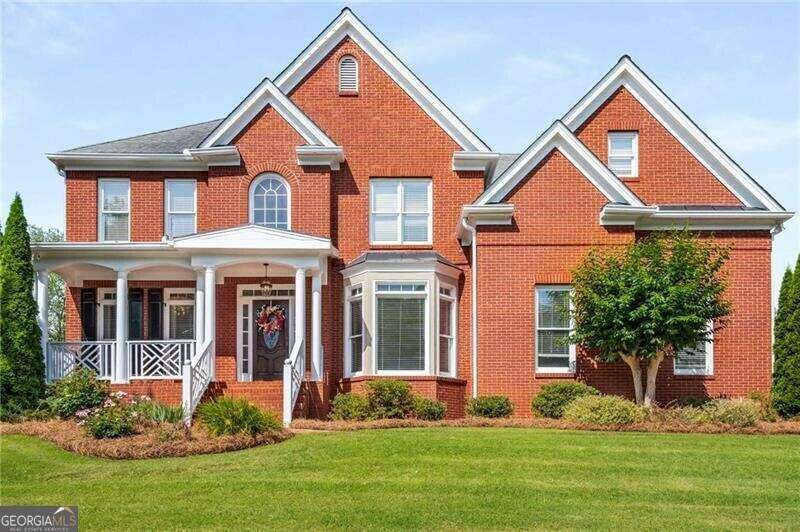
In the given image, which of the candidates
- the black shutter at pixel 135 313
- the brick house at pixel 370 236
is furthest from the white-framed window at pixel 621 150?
the black shutter at pixel 135 313

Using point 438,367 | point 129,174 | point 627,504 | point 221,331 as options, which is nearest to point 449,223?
point 438,367

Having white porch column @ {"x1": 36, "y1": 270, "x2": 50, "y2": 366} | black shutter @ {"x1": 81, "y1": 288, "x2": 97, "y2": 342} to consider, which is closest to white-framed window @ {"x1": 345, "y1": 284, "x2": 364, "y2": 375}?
black shutter @ {"x1": 81, "y1": 288, "x2": 97, "y2": 342}

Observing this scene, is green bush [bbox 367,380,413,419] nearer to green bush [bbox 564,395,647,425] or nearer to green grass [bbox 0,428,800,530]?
green grass [bbox 0,428,800,530]

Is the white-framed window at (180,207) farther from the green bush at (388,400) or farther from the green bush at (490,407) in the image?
the green bush at (490,407)

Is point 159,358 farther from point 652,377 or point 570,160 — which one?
point 652,377

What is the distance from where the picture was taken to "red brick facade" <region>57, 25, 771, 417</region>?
81.6 ft

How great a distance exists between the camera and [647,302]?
74.4 ft

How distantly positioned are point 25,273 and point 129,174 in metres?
4.54

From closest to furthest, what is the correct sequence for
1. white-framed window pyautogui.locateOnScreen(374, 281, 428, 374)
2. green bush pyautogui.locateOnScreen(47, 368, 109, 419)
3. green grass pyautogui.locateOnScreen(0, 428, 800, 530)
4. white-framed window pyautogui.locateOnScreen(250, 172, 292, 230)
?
green grass pyautogui.locateOnScreen(0, 428, 800, 530) → green bush pyautogui.locateOnScreen(47, 368, 109, 419) → white-framed window pyautogui.locateOnScreen(374, 281, 428, 374) → white-framed window pyautogui.locateOnScreen(250, 172, 292, 230)

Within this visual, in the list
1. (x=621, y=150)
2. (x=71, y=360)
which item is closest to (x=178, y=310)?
(x=71, y=360)

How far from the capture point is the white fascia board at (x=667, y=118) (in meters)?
26.8

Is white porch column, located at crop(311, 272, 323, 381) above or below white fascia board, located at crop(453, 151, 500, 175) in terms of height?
below

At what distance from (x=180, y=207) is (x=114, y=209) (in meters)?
1.72

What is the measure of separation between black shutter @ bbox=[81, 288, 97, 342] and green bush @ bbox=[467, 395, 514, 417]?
33.3 ft
